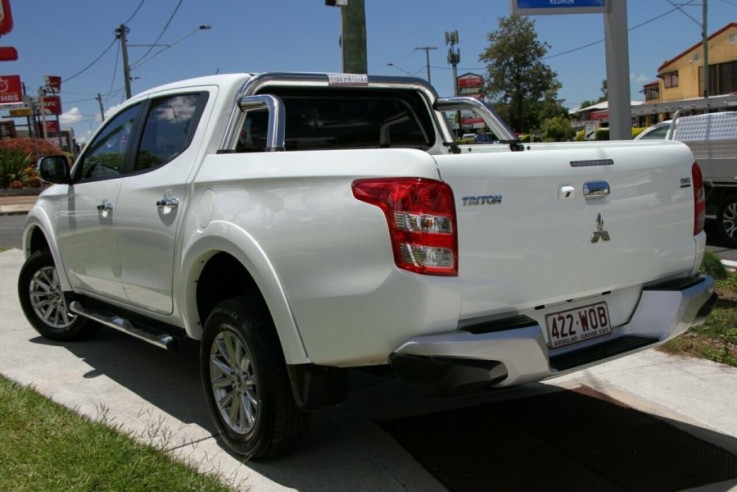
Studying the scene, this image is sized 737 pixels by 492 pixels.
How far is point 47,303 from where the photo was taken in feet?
20.1

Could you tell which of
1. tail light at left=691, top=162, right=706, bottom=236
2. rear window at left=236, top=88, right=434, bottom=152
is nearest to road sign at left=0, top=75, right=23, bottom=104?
rear window at left=236, top=88, right=434, bottom=152

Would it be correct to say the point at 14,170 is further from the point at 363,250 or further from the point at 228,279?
the point at 363,250

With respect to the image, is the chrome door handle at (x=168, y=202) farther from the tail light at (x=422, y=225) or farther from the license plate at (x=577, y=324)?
the license plate at (x=577, y=324)

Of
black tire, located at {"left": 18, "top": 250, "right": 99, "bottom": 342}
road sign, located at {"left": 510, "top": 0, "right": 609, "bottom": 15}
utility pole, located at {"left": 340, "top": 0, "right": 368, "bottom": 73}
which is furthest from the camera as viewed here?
utility pole, located at {"left": 340, "top": 0, "right": 368, "bottom": 73}

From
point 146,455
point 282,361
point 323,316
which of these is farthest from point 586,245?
point 146,455

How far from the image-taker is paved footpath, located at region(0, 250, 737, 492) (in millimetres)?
3576

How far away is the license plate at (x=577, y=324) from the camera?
10.8 feet

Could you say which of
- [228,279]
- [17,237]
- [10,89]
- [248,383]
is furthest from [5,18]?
[10,89]

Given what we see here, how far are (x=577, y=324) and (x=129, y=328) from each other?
2.76 m

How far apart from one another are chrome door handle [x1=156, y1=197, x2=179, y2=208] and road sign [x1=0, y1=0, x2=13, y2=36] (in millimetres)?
8628

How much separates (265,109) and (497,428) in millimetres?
2214

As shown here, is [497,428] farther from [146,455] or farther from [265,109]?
[265,109]

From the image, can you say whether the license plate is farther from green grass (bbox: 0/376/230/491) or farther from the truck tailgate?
green grass (bbox: 0/376/230/491)

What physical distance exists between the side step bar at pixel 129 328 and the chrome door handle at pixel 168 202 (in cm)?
78
